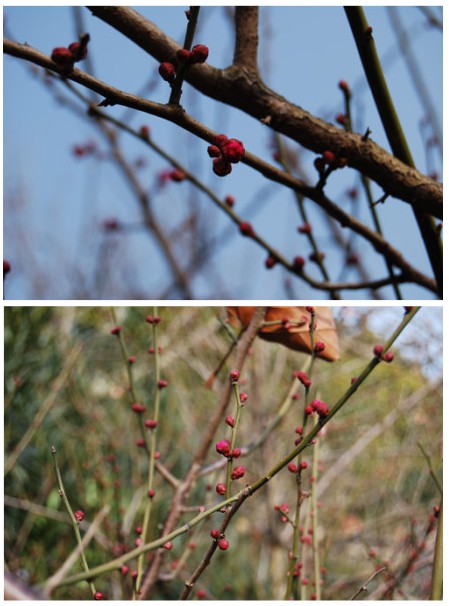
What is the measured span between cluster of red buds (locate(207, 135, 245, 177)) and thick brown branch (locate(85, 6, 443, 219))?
0.22 meters

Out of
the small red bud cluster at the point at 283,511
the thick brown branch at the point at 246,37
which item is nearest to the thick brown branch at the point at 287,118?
the thick brown branch at the point at 246,37

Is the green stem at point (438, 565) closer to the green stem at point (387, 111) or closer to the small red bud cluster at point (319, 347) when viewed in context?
the small red bud cluster at point (319, 347)

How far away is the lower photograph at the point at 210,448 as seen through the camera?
1.16m

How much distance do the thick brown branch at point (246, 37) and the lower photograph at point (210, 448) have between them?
309 mm

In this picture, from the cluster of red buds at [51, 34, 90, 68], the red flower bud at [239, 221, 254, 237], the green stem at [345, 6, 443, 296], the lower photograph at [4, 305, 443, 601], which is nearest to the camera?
the cluster of red buds at [51, 34, 90, 68]

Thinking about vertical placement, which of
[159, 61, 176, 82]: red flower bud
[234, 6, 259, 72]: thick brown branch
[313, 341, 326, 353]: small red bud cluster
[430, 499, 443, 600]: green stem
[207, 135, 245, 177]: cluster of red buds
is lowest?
[430, 499, 443, 600]: green stem

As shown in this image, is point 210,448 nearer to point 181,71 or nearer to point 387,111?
point 387,111

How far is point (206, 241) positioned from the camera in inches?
93.7

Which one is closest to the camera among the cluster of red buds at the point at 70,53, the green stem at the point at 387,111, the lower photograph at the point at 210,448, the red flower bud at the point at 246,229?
the cluster of red buds at the point at 70,53

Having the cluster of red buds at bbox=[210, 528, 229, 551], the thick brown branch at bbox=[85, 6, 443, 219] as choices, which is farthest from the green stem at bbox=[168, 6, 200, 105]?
the cluster of red buds at bbox=[210, 528, 229, 551]

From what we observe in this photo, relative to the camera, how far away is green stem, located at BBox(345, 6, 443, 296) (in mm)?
785

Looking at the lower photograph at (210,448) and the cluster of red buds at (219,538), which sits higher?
the lower photograph at (210,448)

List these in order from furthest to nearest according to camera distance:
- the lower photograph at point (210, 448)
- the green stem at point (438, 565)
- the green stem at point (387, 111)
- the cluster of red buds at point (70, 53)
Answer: the lower photograph at point (210, 448) → the green stem at point (387, 111) → the green stem at point (438, 565) → the cluster of red buds at point (70, 53)

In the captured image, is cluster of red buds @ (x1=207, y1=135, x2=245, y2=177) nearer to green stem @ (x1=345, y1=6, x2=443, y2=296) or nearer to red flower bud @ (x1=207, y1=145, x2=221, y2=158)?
red flower bud @ (x1=207, y1=145, x2=221, y2=158)
